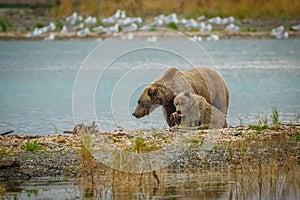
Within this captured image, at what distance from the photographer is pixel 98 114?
50.8ft

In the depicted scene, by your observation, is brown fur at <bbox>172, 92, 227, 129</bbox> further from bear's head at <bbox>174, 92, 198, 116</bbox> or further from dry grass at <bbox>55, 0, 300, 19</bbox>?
dry grass at <bbox>55, 0, 300, 19</bbox>

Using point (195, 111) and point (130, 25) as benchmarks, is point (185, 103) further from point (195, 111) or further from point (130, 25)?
point (130, 25)

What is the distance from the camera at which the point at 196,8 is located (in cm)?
3556

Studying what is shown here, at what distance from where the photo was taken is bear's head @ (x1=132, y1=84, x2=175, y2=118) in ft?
41.9

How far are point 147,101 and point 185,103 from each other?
0.62 m

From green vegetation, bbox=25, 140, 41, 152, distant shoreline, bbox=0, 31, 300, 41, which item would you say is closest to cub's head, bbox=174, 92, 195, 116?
green vegetation, bbox=25, 140, 41, 152

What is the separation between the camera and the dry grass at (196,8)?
34844 millimetres

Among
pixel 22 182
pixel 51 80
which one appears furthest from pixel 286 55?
pixel 22 182

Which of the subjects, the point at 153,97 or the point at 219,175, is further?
the point at 153,97

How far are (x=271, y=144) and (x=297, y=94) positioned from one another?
7008 mm

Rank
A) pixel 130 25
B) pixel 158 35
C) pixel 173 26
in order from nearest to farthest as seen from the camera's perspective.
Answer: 1. pixel 173 26
2. pixel 158 35
3. pixel 130 25

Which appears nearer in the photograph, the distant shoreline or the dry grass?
the distant shoreline

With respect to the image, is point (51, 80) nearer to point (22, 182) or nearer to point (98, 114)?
point (98, 114)

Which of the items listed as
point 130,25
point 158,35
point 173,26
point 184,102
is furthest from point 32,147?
point 130,25
